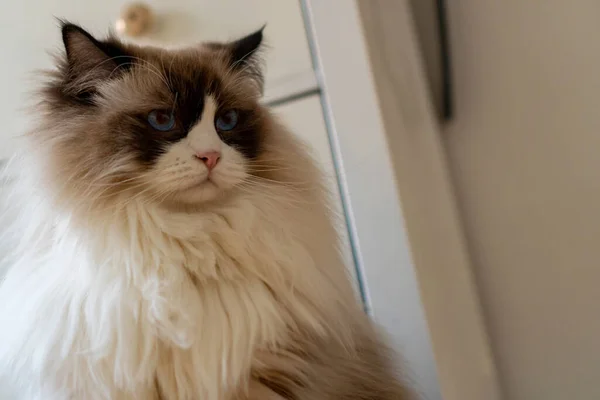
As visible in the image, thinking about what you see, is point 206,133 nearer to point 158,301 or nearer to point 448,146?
point 158,301

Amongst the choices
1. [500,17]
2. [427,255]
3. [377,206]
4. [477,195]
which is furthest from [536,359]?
[500,17]

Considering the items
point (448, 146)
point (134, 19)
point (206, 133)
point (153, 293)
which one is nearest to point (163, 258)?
point (153, 293)

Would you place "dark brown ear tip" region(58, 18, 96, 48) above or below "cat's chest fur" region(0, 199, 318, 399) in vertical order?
above

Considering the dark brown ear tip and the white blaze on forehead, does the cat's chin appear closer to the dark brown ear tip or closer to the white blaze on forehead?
the white blaze on forehead

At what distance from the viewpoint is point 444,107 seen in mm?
1439

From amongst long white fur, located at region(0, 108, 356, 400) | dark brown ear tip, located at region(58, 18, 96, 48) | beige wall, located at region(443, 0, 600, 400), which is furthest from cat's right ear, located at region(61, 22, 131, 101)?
beige wall, located at region(443, 0, 600, 400)

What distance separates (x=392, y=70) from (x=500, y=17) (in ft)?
1.77

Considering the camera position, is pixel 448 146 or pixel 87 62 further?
pixel 448 146

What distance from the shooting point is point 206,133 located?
2.43ft

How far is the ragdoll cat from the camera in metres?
0.66

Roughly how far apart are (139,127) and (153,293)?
0.78 feet

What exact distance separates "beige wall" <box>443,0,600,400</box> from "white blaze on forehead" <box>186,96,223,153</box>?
0.89 meters

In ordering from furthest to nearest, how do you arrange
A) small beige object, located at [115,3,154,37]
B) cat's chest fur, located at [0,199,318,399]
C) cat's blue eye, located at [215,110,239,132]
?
1. small beige object, located at [115,3,154,37]
2. cat's blue eye, located at [215,110,239,132]
3. cat's chest fur, located at [0,199,318,399]

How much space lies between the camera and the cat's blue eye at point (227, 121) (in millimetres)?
798
